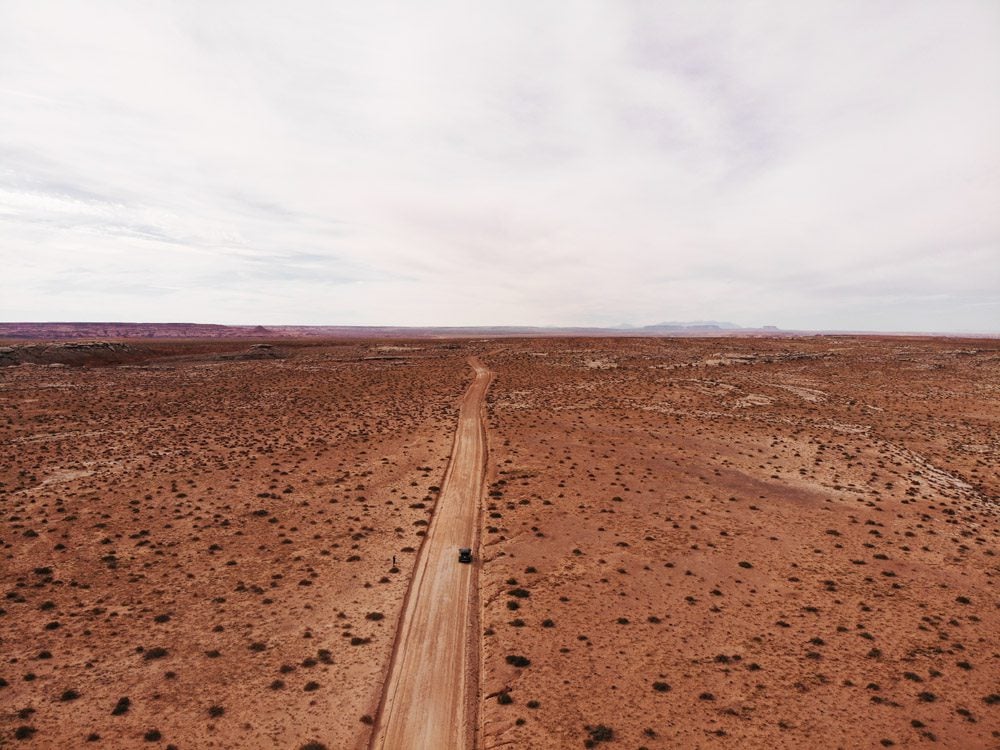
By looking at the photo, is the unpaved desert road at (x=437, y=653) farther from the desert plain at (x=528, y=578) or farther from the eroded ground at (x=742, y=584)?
the eroded ground at (x=742, y=584)

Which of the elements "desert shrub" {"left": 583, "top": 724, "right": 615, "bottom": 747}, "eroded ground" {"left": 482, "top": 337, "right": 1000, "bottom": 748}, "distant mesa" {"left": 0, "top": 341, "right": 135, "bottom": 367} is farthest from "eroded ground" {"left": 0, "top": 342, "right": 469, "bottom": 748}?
"distant mesa" {"left": 0, "top": 341, "right": 135, "bottom": 367}

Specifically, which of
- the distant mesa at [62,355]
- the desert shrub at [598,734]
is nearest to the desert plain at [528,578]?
the desert shrub at [598,734]

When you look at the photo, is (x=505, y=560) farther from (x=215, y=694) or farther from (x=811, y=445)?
(x=811, y=445)

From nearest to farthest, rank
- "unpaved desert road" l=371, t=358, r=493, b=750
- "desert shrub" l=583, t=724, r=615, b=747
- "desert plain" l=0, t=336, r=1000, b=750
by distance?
"desert shrub" l=583, t=724, r=615, b=747 < "unpaved desert road" l=371, t=358, r=493, b=750 < "desert plain" l=0, t=336, r=1000, b=750

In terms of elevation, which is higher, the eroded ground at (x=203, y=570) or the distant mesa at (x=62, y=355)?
the distant mesa at (x=62, y=355)

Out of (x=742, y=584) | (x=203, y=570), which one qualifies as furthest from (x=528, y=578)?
(x=203, y=570)

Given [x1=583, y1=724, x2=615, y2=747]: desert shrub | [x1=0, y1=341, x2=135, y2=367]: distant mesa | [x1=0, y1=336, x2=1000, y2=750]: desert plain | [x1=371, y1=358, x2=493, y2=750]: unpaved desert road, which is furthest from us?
[x1=0, y1=341, x2=135, y2=367]: distant mesa

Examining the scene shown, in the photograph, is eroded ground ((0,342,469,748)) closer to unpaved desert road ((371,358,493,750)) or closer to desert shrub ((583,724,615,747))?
unpaved desert road ((371,358,493,750))

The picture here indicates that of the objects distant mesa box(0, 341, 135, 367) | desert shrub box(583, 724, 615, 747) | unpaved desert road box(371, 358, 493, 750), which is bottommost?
desert shrub box(583, 724, 615, 747)
